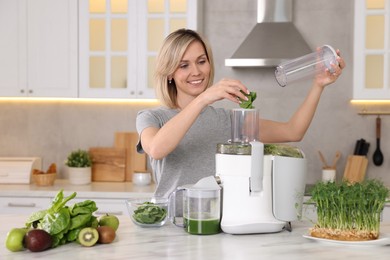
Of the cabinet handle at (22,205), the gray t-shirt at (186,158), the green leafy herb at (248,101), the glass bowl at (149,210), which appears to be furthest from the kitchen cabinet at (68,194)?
the green leafy herb at (248,101)

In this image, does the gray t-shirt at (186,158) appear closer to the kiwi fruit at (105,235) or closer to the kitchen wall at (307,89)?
the kiwi fruit at (105,235)

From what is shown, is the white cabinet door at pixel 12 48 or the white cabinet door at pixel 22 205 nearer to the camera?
the white cabinet door at pixel 22 205

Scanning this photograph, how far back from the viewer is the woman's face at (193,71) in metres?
2.62

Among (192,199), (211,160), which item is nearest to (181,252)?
(192,199)

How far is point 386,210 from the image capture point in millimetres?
3900

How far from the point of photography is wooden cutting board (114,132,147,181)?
4.54m

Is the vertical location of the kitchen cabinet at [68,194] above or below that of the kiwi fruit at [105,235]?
below

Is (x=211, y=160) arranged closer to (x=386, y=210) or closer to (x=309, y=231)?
(x=309, y=231)

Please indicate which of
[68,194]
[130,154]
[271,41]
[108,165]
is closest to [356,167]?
[271,41]

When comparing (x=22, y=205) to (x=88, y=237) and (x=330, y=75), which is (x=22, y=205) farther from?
(x=330, y=75)

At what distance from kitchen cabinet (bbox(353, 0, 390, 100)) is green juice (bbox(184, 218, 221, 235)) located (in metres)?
2.31

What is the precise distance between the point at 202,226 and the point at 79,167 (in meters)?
2.38

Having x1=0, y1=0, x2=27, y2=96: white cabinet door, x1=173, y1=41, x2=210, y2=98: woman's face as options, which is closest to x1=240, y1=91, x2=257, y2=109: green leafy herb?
x1=173, y1=41, x2=210, y2=98: woman's face

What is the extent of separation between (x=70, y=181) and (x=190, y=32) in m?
2.06
